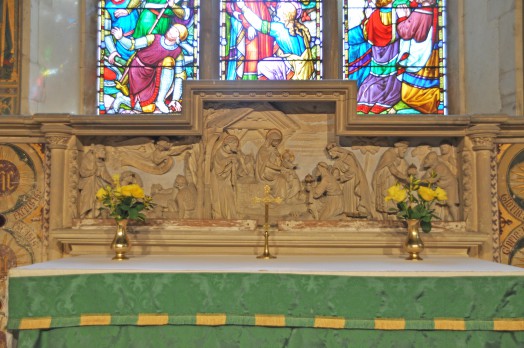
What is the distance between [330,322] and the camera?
378 centimetres

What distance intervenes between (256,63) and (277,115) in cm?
187

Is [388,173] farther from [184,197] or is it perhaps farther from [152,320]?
[152,320]

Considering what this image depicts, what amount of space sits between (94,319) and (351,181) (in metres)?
2.50

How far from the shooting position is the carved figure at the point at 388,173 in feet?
17.0

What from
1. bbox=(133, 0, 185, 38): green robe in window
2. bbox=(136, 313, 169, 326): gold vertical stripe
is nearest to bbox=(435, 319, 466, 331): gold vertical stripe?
bbox=(136, 313, 169, 326): gold vertical stripe

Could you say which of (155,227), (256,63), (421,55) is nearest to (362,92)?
(421,55)

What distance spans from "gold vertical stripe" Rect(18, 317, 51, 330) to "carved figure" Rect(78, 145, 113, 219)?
1473 millimetres

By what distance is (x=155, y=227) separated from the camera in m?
4.97

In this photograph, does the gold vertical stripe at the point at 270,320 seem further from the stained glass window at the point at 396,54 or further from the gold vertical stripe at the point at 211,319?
the stained glass window at the point at 396,54

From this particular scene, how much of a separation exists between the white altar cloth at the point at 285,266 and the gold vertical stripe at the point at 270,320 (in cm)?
29

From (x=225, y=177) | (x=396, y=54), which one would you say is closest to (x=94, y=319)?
(x=225, y=177)

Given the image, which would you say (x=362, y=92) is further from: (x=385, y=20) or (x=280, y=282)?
(x=280, y=282)

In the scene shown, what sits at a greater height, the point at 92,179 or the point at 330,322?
the point at 92,179

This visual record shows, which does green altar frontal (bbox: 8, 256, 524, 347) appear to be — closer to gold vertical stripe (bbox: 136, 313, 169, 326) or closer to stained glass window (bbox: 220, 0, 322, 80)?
gold vertical stripe (bbox: 136, 313, 169, 326)
